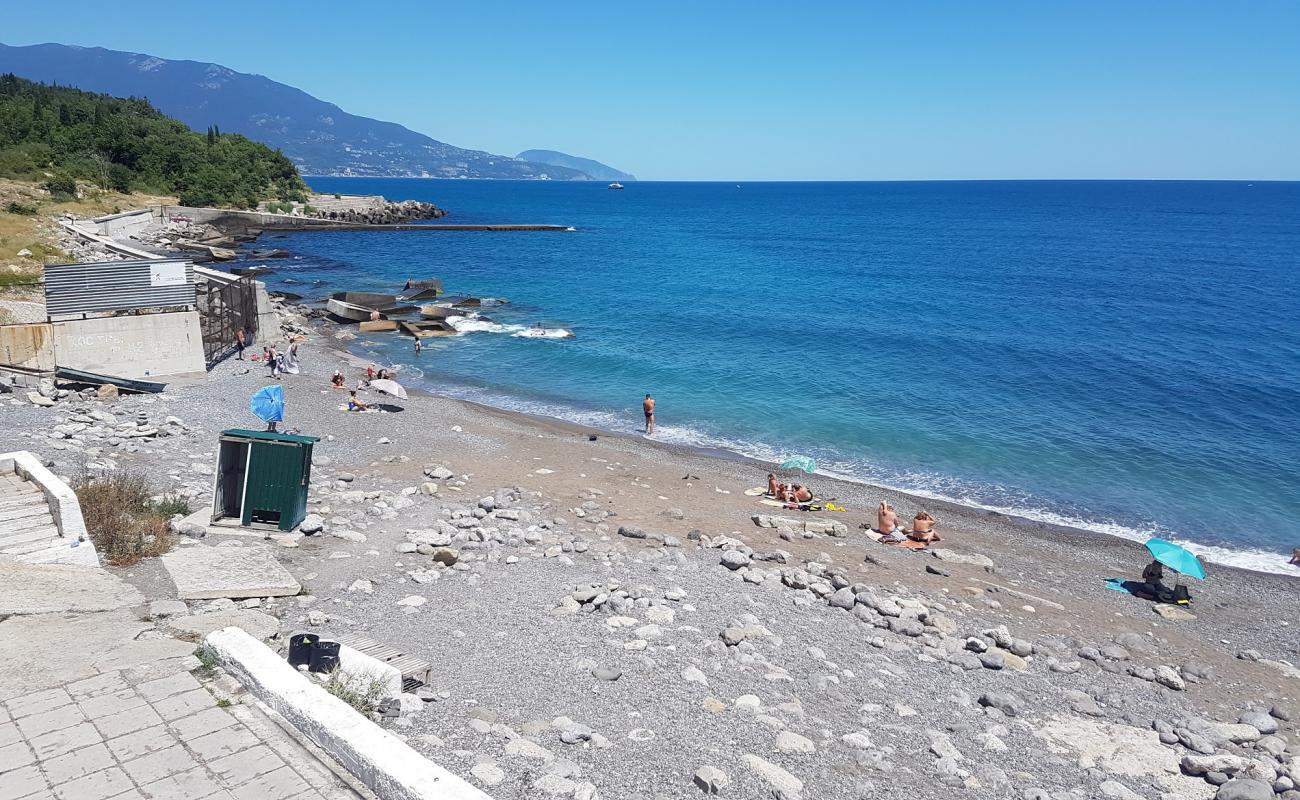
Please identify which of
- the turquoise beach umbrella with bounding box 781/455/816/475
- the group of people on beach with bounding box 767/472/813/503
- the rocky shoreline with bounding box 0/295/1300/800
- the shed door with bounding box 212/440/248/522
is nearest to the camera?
the rocky shoreline with bounding box 0/295/1300/800

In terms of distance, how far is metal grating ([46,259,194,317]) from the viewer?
72.7 ft

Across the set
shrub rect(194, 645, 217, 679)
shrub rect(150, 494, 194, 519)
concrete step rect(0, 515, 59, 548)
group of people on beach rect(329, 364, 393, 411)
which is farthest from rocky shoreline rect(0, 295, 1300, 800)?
group of people on beach rect(329, 364, 393, 411)

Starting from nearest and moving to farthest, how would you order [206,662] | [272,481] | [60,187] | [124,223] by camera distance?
[206,662]
[272,481]
[124,223]
[60,187]

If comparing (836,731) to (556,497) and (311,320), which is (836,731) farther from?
(311,320)

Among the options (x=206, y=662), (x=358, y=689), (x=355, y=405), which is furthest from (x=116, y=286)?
(x=358, y=689)

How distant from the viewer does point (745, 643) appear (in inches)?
445

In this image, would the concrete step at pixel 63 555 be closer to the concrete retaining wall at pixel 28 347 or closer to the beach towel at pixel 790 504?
the beach towel at pixel 790 504

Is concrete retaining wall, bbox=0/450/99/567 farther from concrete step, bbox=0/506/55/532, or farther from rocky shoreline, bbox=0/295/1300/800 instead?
rocky shoreline, bbox=0/295/1300/800

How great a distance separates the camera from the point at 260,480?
1323 centimetres

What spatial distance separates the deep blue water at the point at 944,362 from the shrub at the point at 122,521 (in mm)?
15999

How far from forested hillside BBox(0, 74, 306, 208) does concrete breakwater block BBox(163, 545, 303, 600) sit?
63.8 meters

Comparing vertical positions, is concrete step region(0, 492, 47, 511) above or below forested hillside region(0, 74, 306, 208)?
below

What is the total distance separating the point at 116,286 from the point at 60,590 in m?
16.7

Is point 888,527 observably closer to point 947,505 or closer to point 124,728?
point 947,505
